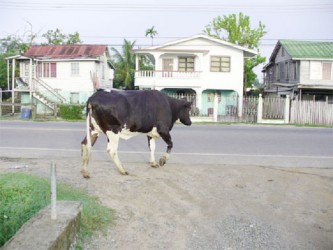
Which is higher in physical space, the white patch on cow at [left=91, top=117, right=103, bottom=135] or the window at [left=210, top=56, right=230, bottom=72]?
the window at [left=210, top=56, right=230, bottom=72]

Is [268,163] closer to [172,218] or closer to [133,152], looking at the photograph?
[133,152]

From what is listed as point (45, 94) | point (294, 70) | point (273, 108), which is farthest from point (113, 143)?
point (294, 70)

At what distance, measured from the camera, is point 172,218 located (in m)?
6.06

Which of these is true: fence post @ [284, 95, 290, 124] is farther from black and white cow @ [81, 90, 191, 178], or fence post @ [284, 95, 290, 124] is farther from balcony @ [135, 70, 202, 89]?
black and white cow @ [81, 90, 191, 178]

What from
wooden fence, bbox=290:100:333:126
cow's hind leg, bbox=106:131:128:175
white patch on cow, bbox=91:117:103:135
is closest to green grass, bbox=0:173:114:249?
cow's hind leg, bbox=106:131:128:175

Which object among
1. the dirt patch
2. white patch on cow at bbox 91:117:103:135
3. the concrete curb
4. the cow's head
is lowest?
the dirt patch

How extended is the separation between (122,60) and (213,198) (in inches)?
1636

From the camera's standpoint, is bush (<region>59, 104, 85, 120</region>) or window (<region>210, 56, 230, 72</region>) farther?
window (<region>210, 56, 230, 72</region>)

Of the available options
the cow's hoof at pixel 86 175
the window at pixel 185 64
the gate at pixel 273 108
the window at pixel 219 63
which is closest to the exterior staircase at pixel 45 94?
the window at pixel 185 64

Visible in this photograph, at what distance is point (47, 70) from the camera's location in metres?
39.0

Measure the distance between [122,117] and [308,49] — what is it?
32933mm

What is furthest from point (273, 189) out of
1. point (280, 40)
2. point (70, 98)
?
point (280, 40)

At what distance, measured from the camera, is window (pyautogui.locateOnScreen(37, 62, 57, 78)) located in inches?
1528

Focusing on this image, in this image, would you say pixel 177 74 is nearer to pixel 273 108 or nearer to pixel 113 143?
pixel 273 108
